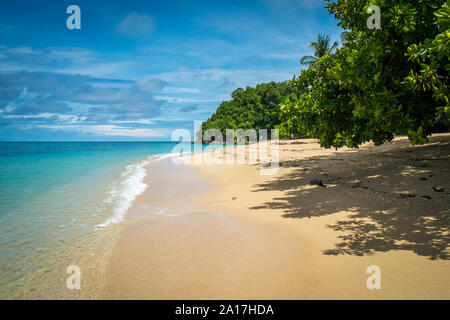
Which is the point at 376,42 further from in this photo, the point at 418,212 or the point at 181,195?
the point at 181,195

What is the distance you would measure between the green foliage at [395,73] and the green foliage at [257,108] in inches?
2027

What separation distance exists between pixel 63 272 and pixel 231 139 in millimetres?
70809

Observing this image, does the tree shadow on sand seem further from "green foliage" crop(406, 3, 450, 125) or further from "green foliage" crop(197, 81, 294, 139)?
"green foliage" crop(197, 81, 294, 139)

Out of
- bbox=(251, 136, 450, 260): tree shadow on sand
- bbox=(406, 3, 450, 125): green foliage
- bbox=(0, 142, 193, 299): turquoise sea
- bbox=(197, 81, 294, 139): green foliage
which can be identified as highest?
bbox=(197, 81, 294, 139): green foliage

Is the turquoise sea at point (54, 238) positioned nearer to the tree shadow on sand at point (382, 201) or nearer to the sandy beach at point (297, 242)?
the sandy beach at point (297, 242)

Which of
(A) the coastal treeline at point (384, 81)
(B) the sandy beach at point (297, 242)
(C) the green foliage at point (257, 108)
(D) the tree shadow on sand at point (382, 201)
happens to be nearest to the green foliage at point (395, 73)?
(A) the coastal treeline at point (384, 81)

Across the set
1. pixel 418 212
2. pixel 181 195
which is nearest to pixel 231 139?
pixel 181 195

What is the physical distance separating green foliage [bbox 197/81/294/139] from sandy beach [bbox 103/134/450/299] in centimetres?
5134

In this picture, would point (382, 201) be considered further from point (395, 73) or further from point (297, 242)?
point (395, 73)

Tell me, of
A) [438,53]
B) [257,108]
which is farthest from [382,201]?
[257,108]

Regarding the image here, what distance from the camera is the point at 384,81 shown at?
4867 millimetres

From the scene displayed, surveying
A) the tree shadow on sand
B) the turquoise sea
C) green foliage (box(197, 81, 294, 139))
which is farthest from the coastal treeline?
green foliage (box(197, 81, 294, 139))

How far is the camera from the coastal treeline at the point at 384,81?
3.88 meters

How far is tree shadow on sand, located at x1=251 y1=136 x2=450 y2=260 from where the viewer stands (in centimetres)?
480
